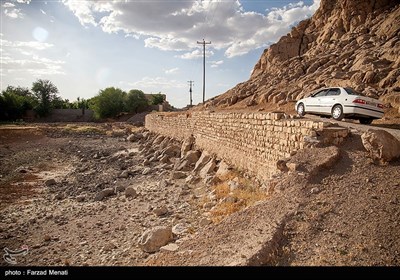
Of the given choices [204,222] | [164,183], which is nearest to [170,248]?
[204,222]

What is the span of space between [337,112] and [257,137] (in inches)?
145

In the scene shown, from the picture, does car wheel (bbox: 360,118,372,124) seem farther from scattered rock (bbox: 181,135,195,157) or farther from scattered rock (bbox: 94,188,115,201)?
scattered rock (bbox: 94,188,115,201)

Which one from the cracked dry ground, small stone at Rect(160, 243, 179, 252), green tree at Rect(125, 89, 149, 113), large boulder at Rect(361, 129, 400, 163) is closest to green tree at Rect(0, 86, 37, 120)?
green tree at Rect(125, 89, 149, 113)

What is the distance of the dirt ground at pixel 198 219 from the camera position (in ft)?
12.4

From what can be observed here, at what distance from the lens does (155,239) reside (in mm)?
5309

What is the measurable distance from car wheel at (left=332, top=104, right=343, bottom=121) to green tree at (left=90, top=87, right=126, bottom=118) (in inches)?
2026

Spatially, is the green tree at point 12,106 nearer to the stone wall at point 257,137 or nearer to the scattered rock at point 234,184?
the stone wall at point 257,137

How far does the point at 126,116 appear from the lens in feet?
189

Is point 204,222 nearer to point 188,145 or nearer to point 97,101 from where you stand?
point 188,145

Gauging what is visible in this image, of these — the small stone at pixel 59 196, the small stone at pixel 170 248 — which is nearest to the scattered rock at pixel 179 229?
the small stone at pixel 170 248

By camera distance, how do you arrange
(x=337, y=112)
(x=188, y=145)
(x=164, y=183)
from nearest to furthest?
1. (x=337, y=112)
2. (x=164, y=183)
3. (x=188, y=145)

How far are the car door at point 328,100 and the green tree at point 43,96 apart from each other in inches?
2325

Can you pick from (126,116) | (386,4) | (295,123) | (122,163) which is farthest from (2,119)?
(386,4)
